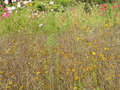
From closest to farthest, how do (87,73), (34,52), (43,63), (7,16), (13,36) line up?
1. (87,73)
2. (43,63)
3. (34,52)
4. (13,36)
5. (7,16)

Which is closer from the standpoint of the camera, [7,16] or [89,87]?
[89,87]

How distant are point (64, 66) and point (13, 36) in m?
2.34

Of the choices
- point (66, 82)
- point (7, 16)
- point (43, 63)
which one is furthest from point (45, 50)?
point (7, 16)

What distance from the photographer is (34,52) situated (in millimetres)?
3592

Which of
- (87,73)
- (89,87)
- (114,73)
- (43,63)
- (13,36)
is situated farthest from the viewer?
(13,36)

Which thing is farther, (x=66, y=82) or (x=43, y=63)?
(x=43, y=63)

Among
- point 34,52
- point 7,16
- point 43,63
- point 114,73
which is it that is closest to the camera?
point 114,73

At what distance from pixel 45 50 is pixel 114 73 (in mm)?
1492

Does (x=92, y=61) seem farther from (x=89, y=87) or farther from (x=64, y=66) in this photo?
(x=89, y=87)

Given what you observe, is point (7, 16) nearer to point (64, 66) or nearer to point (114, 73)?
point (64, 66)

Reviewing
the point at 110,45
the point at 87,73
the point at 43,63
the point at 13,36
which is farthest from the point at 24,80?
the point at 13,36

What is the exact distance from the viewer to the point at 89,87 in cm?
230

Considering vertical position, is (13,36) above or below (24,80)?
below

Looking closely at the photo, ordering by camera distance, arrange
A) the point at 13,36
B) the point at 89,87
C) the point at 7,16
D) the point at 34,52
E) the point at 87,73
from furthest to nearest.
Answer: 1. the point at 7,16
2. the point at 13,36
3. the point at 34,52
4. the point at 87,73
5. the point at 89,87
